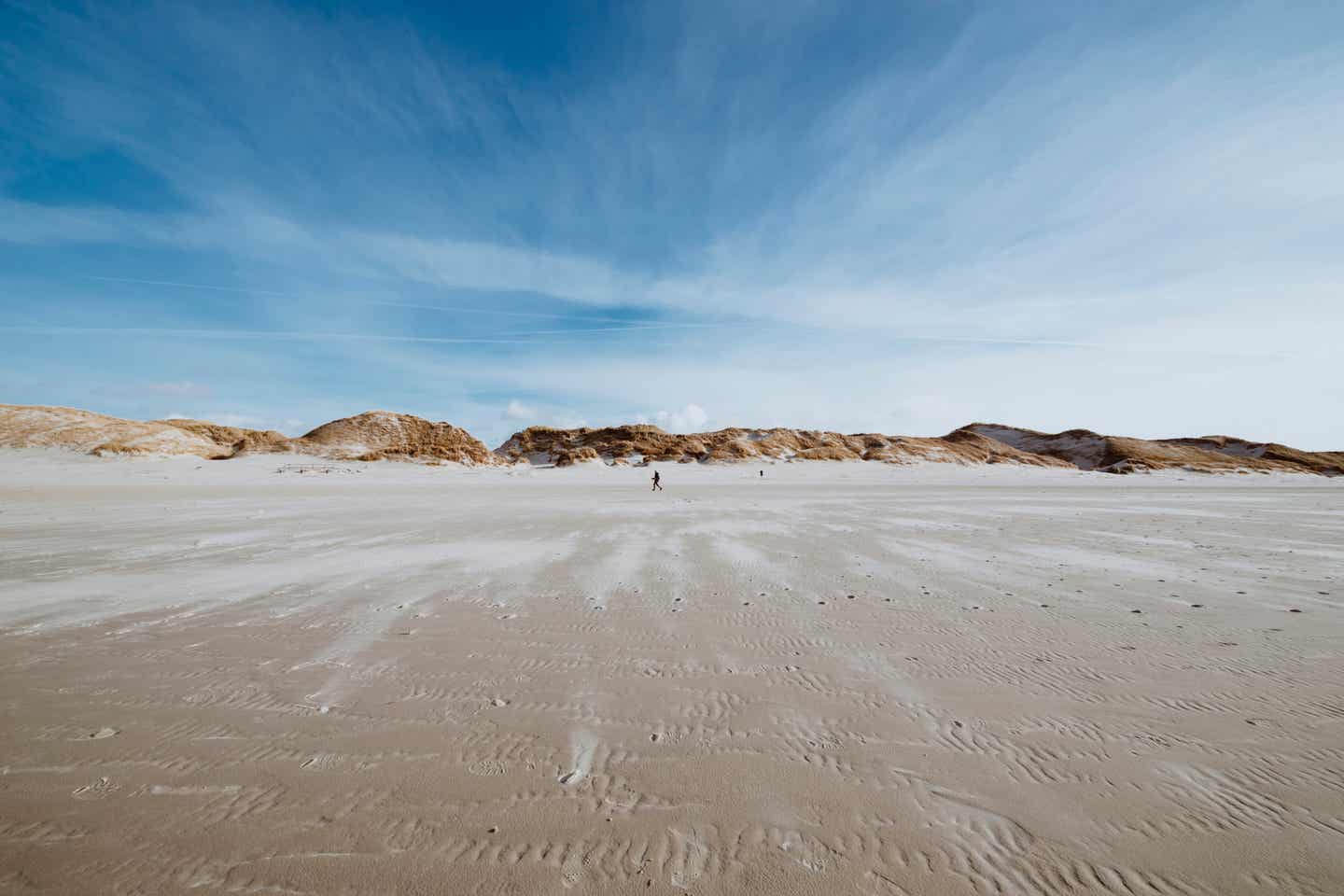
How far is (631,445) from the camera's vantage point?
84438mm

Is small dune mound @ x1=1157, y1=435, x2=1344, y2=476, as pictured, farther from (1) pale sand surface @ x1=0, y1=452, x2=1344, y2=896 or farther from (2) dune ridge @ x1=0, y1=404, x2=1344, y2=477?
(1) pale sand surface @ x1=0, y1=452, x2=1344, y2=896

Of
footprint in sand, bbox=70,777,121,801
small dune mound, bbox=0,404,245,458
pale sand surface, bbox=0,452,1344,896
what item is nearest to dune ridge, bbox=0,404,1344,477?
small dune mound, bbox=0,404,245,458

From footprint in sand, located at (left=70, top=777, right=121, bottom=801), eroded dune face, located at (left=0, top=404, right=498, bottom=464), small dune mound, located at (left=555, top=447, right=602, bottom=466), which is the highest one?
eroded dune face, located at (left=0, top=404, right=498, bottom=464)

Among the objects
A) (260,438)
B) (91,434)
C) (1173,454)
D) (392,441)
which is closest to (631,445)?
(392,441)

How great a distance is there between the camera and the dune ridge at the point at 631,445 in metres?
46.4

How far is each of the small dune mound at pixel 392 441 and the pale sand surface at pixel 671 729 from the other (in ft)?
150

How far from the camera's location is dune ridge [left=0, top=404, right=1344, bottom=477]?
1828 inches

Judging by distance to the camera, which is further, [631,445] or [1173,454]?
[631,445]

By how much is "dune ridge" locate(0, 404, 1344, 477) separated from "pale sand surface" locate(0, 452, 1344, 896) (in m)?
48.6

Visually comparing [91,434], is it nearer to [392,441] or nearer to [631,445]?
[392,441]

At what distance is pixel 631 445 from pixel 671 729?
266 ft

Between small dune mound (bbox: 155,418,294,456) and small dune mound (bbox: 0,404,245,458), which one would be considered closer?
small dune mound (bbox: 0,404,245,458)

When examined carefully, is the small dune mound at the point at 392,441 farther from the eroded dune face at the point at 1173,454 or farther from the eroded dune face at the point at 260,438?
the eroded dune face at the point at 1173,454

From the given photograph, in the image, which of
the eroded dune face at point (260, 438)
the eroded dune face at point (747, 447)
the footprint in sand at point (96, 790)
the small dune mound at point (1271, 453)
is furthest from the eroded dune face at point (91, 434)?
the small dune mound at point (1271, 453)
